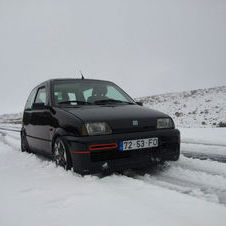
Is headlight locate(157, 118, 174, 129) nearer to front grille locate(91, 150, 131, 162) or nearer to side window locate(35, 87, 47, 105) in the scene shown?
A: front grille locate(91, 150, 131, 162)

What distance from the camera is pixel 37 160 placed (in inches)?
193

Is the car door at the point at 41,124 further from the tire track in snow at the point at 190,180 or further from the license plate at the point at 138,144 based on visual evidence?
the tire track in snow at the point at 190,180

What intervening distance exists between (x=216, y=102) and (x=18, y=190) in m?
18.6

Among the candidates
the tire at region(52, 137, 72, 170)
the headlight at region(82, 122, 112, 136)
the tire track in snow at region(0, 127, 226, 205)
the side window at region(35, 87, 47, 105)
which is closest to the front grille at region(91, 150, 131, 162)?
the headlight at region(82, 122, 112, 136)

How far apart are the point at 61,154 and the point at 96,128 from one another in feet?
2.55

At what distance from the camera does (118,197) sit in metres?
2.62

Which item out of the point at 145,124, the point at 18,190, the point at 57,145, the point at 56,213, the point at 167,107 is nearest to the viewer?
the point at 56,213

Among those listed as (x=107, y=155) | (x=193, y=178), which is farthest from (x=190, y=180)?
(x=107, y=155)

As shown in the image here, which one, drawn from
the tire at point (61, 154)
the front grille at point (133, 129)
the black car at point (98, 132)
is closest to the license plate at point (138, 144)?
the black car at point (98, 132)

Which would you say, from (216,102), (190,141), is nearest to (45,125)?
(190,141)

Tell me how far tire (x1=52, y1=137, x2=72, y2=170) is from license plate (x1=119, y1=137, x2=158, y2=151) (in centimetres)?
73

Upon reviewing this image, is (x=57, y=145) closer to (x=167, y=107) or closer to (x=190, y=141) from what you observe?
(x=190, y=141)

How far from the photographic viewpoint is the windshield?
13.8 ft

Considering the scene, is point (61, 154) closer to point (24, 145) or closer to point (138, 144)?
point (138, 144)
